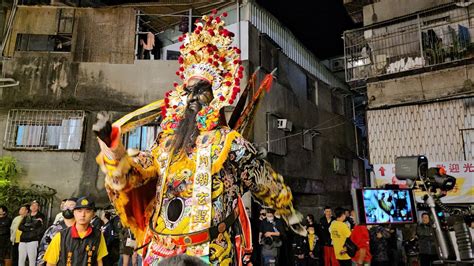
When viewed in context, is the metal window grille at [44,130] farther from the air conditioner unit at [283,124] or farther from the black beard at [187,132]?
the black beard at [187,132]

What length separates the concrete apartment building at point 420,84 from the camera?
838 centimetres

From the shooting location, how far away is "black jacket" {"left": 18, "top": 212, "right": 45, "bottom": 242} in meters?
7.34

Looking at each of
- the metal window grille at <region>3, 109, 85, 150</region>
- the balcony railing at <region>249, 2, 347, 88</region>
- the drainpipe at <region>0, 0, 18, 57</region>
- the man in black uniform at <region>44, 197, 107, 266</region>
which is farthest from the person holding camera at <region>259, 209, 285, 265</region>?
the drainpipe at <region>0, 0, 18, 57</region>

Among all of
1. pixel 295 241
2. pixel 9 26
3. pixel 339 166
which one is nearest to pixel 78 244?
pixel 295 241

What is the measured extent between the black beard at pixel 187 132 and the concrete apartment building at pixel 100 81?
23.7 feet

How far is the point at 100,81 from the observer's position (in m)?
10.3

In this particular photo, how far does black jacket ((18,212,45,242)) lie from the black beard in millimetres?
6165

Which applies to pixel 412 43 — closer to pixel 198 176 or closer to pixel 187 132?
pixel 187 132

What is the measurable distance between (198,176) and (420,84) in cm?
816

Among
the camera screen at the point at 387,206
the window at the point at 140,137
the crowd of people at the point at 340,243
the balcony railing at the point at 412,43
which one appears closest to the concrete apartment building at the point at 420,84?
the balcony railing at the point at 412,43

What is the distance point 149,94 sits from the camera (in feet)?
33.8

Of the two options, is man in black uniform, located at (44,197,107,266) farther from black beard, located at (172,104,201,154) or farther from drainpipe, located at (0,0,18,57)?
drainpipe, located at (0,0,18,57)

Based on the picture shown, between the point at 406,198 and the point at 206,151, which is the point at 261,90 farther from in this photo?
the point at 406,198

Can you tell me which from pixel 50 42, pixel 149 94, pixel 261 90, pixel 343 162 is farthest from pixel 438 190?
pixel 343 162
